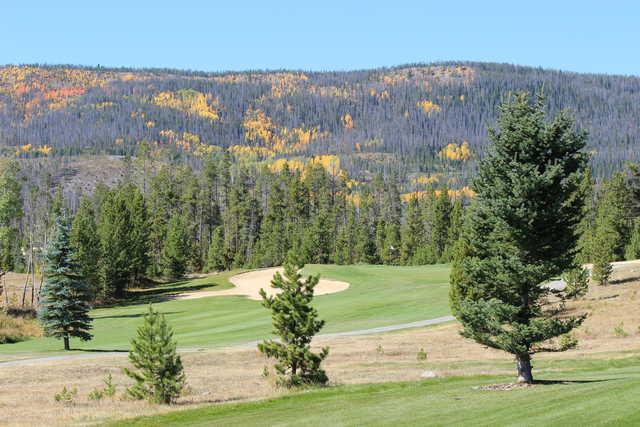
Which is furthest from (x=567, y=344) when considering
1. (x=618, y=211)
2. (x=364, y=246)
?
(x=364, y=246)

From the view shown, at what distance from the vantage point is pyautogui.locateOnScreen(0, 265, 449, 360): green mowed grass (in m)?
53.8

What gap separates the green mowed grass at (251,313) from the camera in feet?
177

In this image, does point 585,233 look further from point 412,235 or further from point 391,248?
point 412,235

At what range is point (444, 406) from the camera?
2183 cm

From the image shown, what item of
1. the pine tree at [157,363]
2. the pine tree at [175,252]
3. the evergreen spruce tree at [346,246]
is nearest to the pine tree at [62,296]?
the pine tree at [157,363]

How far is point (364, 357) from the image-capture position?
4172 centimetres

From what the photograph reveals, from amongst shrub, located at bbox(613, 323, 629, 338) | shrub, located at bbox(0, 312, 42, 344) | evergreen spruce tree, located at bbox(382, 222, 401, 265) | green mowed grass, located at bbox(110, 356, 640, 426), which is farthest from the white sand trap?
green mowed grass, located at bbox(110, 356, 640, 426)

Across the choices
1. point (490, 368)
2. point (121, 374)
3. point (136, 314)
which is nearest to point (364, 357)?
point (490, 368)

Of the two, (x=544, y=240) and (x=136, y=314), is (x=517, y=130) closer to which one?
(x=544, y=240)

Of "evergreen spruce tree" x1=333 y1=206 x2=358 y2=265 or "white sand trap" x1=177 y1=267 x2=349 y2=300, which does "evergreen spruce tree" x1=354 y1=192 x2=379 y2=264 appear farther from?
"white sand trap" x1=177 y1=267 x2=349 y2=300

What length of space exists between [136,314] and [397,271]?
30260mm

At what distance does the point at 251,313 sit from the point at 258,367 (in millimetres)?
23817

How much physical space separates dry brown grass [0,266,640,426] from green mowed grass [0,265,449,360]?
7014 millimetres

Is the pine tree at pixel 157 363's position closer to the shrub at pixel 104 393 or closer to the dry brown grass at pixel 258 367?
the dry brown grass at pixel 258 367
